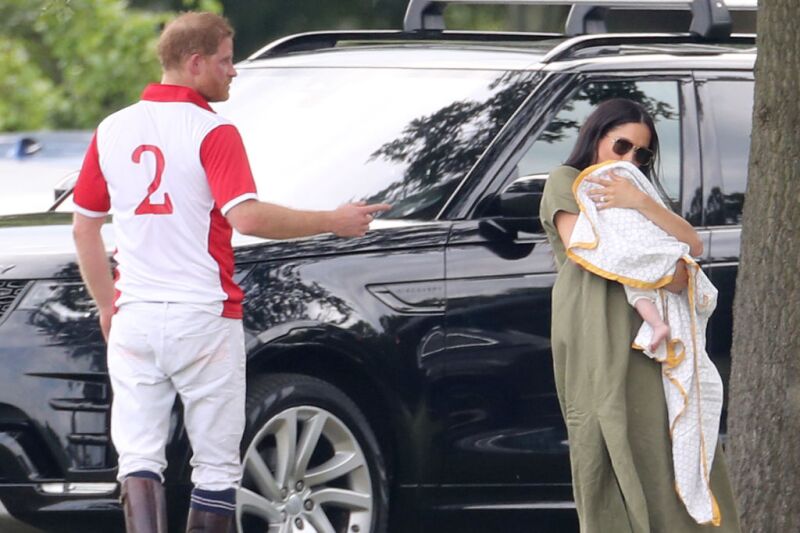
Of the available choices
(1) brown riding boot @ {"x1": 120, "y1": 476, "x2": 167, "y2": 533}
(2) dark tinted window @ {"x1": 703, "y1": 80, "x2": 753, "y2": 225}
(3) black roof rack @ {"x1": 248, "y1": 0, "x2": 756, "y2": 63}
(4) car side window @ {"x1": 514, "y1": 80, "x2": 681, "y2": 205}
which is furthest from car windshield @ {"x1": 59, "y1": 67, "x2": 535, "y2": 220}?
(1) brown riding boot @ {"x1": 120, "y1": 476, "x2": 167, "y2": 533}

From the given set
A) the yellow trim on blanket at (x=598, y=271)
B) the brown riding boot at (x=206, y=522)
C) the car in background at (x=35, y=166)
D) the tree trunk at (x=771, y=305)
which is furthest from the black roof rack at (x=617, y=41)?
the car in background at (x=35, y=166)

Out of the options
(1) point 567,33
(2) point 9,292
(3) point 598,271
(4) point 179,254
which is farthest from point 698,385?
(1) point 567,33

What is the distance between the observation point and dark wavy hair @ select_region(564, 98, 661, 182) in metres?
5.23

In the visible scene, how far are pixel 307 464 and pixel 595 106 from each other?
1.65 m

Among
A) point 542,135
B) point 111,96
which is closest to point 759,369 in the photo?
point 542,135

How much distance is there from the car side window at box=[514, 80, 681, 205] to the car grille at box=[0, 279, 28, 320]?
5.61 ft

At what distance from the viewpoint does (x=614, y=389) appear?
199 inches

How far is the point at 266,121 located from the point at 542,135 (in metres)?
1.03

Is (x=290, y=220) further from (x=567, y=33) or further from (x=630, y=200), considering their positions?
(x=567, y=33)

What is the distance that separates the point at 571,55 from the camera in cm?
669

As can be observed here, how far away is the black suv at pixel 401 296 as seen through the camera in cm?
571

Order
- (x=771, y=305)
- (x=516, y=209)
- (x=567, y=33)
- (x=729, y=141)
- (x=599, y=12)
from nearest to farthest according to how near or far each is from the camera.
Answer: (x=771, y=305)
(x=516, y=209)
(x=729, y=141)
(x=567, y=33)
(x=599, y=12)

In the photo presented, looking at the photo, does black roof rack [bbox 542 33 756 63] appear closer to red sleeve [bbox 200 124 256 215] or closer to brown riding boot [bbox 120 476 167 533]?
red sleeve [bbox 200 124 256 215]

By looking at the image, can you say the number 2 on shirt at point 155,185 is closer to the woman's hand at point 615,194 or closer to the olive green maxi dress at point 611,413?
the olive green maxi dress at point 611,413
